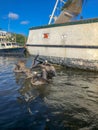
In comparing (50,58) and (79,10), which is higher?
(79,10)

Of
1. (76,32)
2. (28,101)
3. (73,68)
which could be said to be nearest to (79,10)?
(76,32)

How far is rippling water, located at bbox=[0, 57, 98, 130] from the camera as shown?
8109 mm

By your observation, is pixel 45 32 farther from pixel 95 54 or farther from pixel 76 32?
pixel 95 54

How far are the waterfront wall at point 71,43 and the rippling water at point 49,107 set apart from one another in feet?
22.3

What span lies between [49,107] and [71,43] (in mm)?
14117

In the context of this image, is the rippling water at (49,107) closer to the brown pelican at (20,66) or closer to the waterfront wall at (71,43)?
the brown pelican at (20,66)

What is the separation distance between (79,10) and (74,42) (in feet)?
28.2

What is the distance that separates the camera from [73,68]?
2350cm

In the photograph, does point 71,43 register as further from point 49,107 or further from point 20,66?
point 49,107

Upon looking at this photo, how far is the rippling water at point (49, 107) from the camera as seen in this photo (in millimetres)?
8109

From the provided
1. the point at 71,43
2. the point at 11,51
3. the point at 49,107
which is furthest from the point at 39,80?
the point at 11,51

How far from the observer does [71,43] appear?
23.3m

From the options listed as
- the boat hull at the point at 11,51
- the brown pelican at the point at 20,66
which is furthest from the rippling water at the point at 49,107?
the boat hull at the point at 11,51

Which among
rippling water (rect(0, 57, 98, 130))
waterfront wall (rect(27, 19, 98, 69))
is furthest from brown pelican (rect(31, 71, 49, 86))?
waterfront wall (rect(27, 19, 98, 69))
